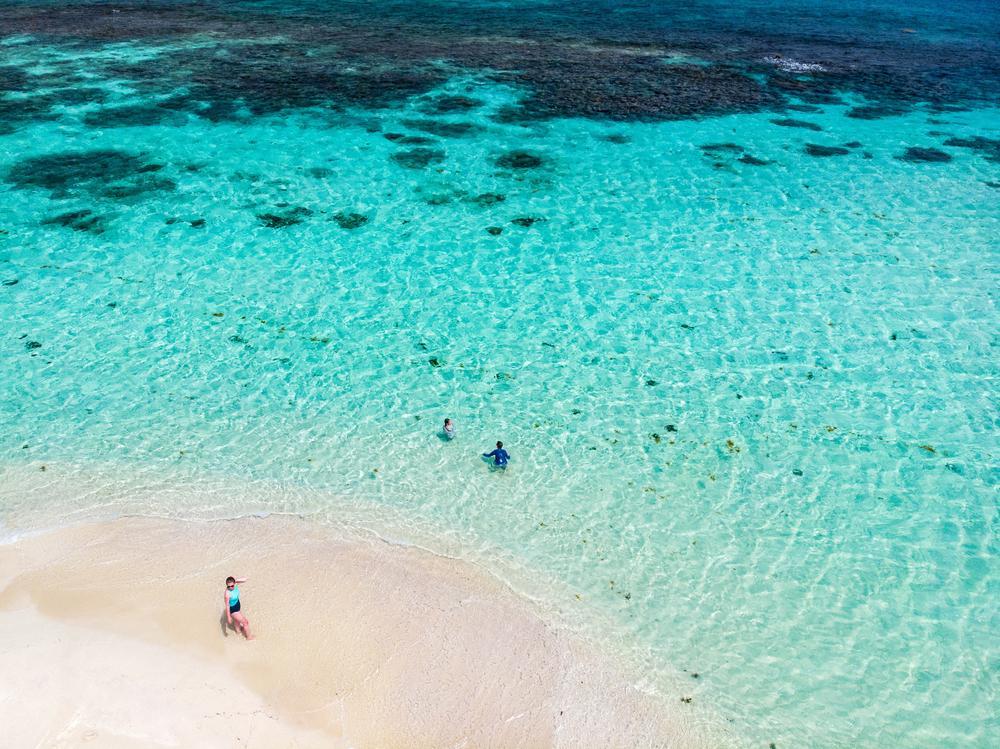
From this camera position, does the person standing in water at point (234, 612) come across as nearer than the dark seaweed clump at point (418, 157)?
Yes

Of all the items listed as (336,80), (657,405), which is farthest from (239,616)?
(336,80)

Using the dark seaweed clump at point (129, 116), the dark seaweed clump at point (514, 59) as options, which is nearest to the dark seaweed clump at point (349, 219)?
the dark seaweed clump at point (514, 59)

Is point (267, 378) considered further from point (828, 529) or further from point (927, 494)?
point (927, 494)

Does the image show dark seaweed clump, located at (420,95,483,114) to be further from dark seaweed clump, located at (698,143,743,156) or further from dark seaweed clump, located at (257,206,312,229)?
dark seaweed clump, located at (257,206,312,229)

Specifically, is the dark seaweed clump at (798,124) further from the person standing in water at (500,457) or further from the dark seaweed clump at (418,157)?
the person standing in water at (500,457)

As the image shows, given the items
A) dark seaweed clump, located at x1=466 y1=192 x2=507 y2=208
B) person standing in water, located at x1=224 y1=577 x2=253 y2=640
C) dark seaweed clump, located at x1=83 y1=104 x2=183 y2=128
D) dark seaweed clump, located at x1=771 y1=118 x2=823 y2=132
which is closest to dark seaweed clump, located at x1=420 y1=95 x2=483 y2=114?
A: dark seaweed clump, located at x1=466 y1=192 x2=507 y2=208

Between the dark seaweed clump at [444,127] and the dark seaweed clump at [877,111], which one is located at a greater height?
the dark seaweed clump at [877,111]

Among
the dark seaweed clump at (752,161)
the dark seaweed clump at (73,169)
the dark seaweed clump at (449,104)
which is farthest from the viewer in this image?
the dark seaweed clump at (449,104)
